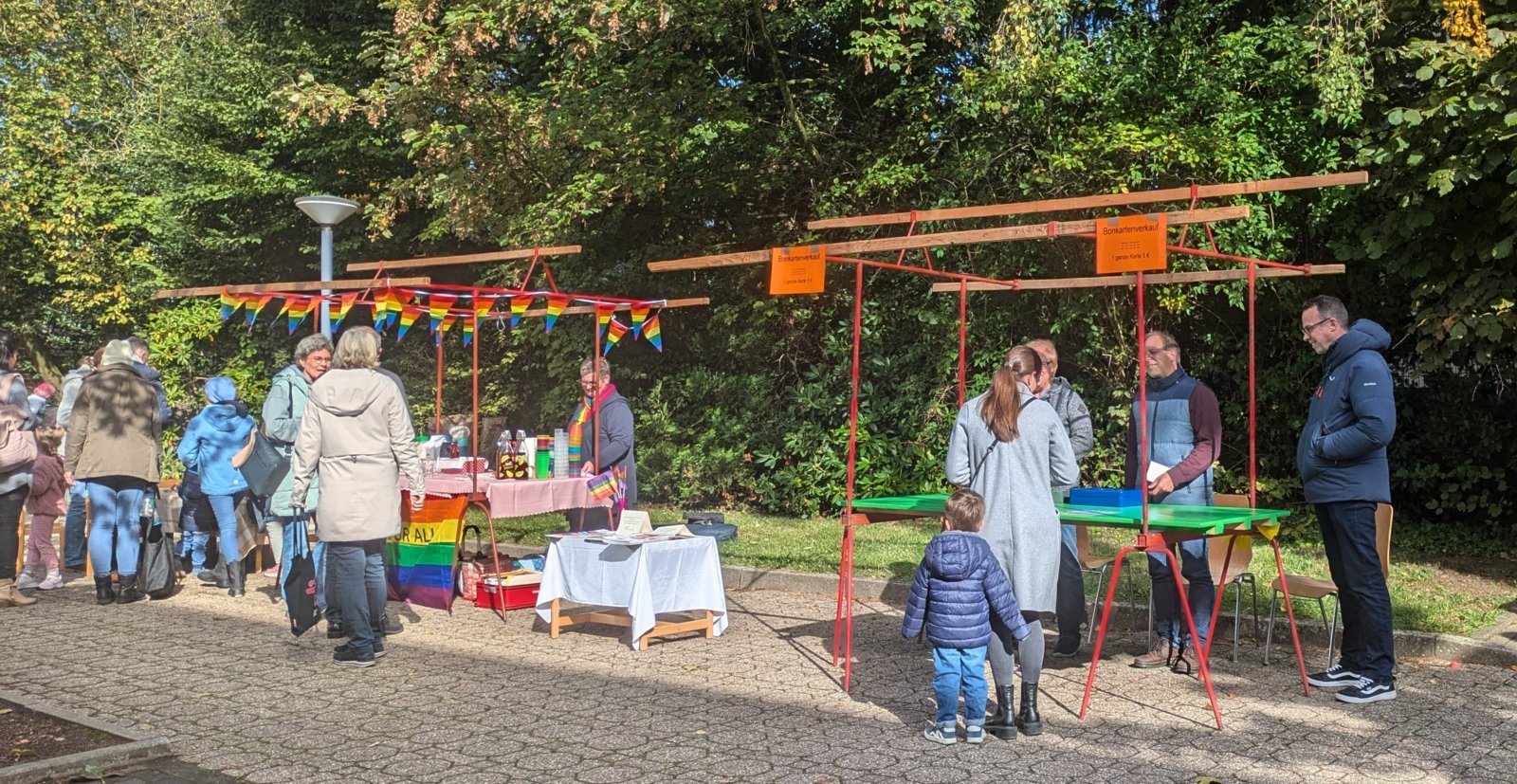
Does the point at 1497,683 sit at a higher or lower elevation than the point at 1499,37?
lower

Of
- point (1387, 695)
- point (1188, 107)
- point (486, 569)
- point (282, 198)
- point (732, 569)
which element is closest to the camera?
point (1387, 695)

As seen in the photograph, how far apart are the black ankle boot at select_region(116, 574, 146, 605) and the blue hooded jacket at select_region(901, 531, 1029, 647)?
6707 millimetres

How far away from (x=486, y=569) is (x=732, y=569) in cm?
209

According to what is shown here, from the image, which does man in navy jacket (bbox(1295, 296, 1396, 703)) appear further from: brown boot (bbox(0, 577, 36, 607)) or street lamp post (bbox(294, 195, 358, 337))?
street lamp post (bbox(294, 195, 358, 337))

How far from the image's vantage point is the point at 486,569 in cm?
982

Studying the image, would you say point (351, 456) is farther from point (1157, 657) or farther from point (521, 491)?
point (1157, 657)

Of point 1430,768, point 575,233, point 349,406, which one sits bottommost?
point 1430,768

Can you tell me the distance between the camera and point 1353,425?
21.2ft

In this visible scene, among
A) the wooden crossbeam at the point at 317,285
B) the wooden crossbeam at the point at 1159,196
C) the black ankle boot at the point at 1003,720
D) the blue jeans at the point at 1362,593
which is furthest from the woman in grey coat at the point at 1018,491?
the wooden crossbeam at the point at 317,285

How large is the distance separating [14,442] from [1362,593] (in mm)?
8653

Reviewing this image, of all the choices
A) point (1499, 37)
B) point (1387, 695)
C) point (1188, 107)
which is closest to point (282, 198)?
point (1188, 107)

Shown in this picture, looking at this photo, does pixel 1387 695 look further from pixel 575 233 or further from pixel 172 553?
pixel 575 233

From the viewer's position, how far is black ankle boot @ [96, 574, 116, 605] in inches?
382

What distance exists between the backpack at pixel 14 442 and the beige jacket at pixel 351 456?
3027mm
